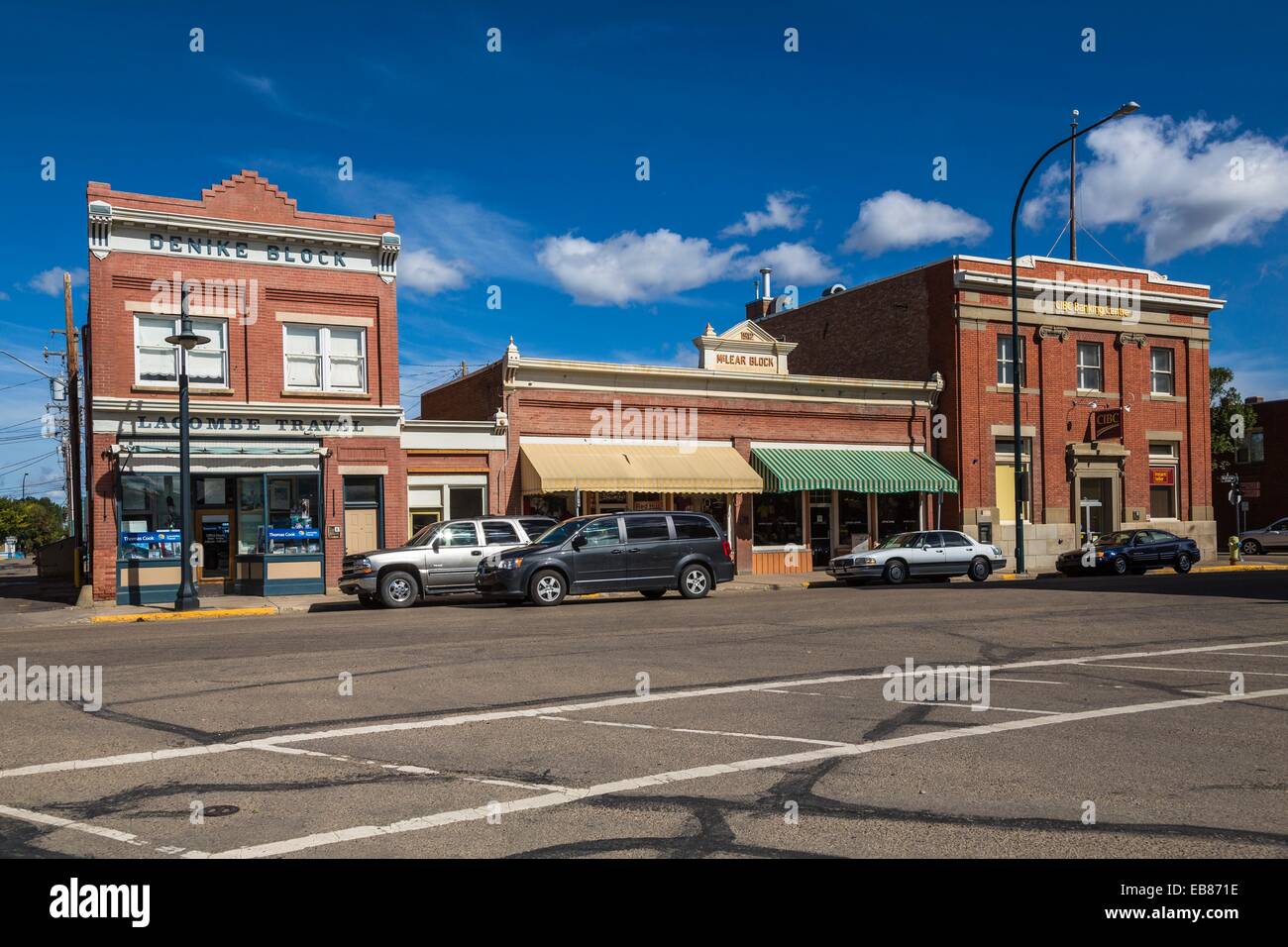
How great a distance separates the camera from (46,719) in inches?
334

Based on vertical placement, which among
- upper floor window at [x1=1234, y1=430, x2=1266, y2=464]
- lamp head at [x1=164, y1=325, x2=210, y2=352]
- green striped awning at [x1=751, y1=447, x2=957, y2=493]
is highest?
lamp head at [x1=164, y1=325, x2=210, y2=352]

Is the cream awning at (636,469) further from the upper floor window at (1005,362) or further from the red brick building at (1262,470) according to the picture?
the red brick building at (1262,470)

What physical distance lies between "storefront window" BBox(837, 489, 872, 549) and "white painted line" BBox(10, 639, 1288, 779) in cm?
1926

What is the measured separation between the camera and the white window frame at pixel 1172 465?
3697cm

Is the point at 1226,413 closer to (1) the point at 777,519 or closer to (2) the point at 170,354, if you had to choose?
(1) the point at 777,519

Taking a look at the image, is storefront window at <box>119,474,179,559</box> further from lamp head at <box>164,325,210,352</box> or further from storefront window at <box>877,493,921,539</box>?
storefront window at <box>877,493,921,539</box>

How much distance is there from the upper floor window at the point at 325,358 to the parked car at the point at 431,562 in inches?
218

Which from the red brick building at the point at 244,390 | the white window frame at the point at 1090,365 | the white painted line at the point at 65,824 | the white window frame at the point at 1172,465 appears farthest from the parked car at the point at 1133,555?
the white painted line at the point at 65,824

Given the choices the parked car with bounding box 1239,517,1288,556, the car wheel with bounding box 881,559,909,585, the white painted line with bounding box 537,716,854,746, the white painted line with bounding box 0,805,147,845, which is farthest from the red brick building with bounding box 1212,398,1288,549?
the white painted line with bounding box 0,805,147,845

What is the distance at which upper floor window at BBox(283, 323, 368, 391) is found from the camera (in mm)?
24500
